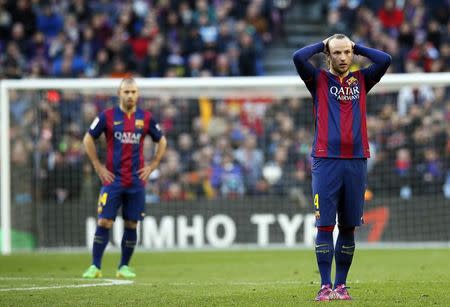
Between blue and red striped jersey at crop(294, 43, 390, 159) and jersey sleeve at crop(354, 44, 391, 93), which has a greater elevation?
jersey sleeve at crop(354, 44, 391, 93)

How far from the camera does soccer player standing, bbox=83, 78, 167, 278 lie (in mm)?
13414

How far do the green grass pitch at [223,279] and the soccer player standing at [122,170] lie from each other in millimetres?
509

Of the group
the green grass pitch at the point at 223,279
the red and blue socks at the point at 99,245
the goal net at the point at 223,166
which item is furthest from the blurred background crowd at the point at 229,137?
the red and blue socks at the point at 99,245

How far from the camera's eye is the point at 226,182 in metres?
21.4

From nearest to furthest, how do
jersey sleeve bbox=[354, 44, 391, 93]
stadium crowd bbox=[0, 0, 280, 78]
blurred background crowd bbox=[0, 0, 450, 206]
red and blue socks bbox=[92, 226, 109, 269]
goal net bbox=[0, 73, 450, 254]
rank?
jersey sleeve bbox=[354, 44, 391, 93]
red and blue socks bbox=[92, 226, 109, 269]
goal net bbox=[0, 73, 450, 254]
blurred background crowd bbox=[0, 0, 450, 206]
stadium crowd bbox=[0, 0, 280, 78]

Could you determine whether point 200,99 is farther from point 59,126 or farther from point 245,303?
point 245,303

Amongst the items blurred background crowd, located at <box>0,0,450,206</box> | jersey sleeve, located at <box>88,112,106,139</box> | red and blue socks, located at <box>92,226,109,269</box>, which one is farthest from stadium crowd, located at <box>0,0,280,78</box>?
red and blue socks, located at <box>92,226,109,269</box>

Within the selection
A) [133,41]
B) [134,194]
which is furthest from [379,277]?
[133,41]

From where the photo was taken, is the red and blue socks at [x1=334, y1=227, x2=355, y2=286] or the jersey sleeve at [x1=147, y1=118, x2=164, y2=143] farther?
the jersey sleeve at [x1=147, y1=118, x2=164, y2=143]

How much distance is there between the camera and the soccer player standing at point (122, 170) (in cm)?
1341

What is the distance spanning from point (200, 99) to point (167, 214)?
8.35ft

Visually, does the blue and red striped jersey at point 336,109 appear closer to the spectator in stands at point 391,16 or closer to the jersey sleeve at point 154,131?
the jersey sleeve at point 154,131

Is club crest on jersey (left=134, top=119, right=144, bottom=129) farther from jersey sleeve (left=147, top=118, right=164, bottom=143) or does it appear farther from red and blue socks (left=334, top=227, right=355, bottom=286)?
red and blue socks (left=334, top=227, right=355, bottom=286)

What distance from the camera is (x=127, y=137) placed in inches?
536
